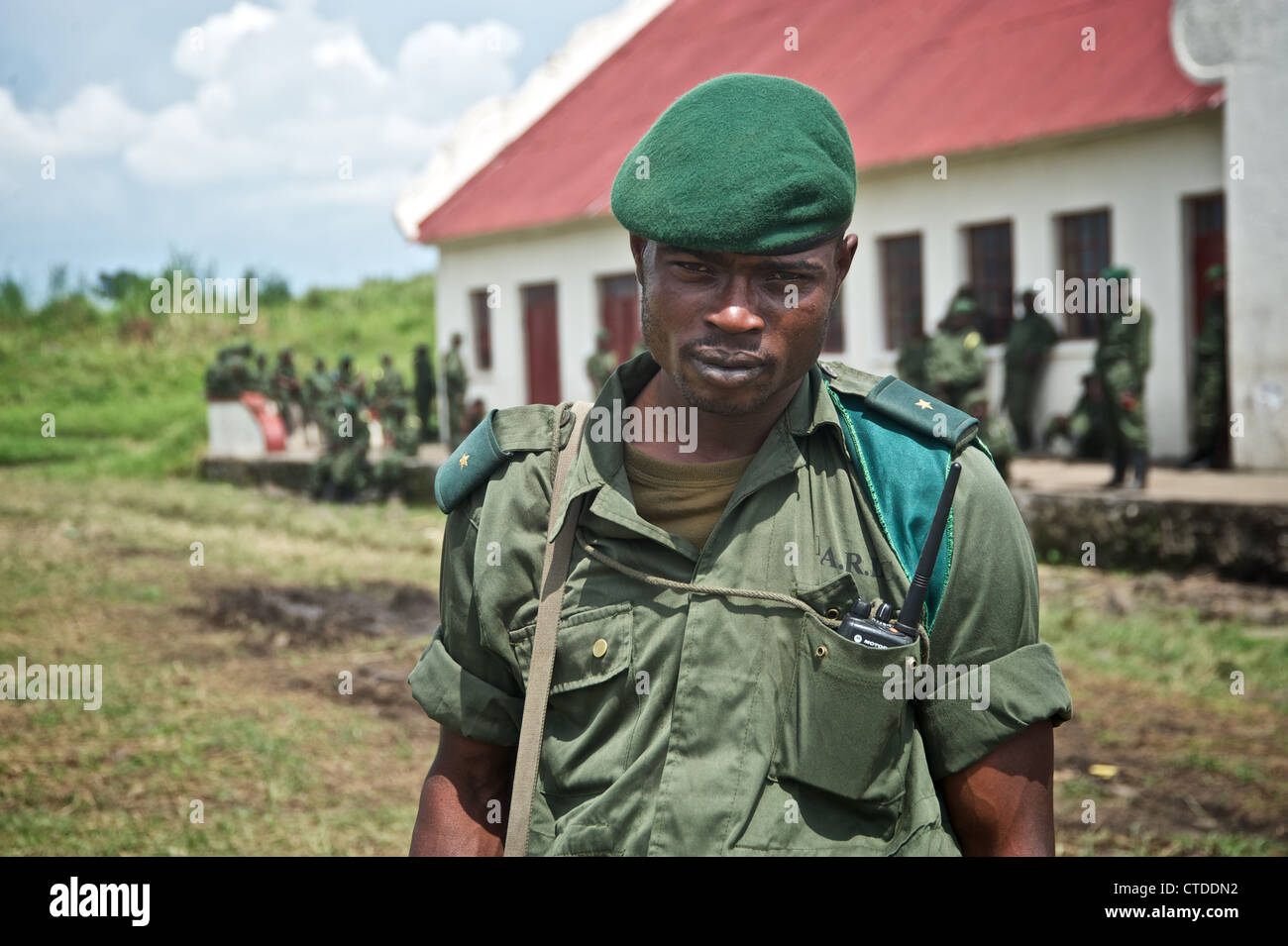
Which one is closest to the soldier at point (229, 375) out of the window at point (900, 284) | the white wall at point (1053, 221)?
the white wall at point (1053, 221)

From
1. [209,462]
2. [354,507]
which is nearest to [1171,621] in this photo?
[354,507]

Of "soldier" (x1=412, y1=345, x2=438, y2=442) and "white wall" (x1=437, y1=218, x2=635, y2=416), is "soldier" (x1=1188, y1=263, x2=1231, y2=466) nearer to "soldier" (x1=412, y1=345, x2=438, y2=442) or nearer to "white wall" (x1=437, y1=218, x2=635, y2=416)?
"white wall" (x1=437, y1=218, x2=635, y2=416)

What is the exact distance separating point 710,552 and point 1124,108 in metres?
12.8

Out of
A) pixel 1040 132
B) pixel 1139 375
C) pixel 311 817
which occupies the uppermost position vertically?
pixel 1040 132

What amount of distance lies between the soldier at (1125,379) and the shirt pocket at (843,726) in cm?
955

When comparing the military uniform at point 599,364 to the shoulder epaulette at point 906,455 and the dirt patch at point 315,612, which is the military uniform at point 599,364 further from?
the shoulder epaulette at point 906,455

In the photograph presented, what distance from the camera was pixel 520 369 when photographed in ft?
67.5

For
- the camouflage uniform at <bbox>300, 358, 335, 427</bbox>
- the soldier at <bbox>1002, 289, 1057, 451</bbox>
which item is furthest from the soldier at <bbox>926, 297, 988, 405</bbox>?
the camouflage uniform at <bbox>300, 358, 335, 427</bbox>

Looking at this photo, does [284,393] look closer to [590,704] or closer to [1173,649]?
[1173,649]

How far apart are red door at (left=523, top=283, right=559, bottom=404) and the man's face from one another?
18.3m

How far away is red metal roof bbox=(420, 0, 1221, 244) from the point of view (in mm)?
13867

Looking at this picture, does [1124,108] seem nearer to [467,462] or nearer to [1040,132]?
[1040,132]

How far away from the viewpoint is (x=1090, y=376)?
12539mm
